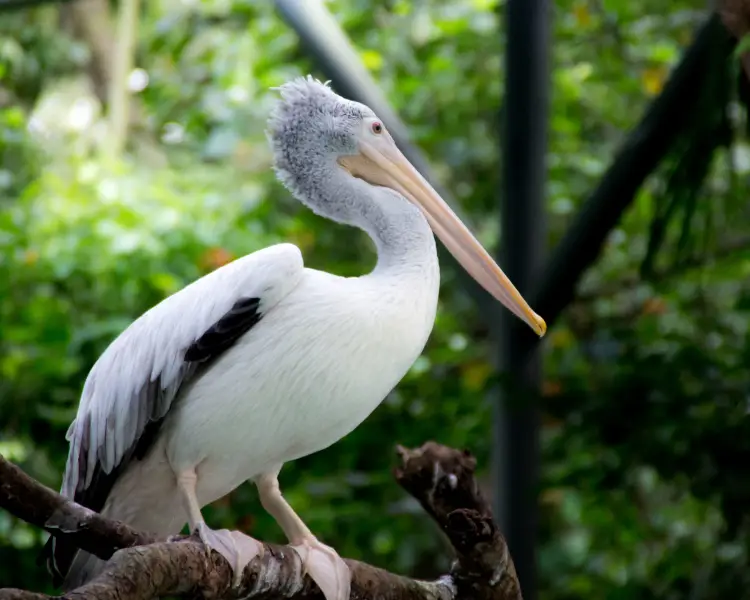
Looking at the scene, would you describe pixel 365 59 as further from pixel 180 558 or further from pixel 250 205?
pixel 180 558

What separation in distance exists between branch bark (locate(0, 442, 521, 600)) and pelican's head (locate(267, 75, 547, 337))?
34 cm

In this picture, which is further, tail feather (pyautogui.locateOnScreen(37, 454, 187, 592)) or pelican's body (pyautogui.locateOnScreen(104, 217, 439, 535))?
tail feather (pyautogui.locateOnScreen(37, 454, 187, 592))

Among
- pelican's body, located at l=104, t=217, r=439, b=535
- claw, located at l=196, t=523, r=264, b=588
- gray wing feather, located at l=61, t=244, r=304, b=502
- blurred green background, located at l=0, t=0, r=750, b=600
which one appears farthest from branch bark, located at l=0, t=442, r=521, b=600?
blurred green background, located at l=0, t=0, r=750, b=600

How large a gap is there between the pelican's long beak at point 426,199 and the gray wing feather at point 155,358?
22 cm

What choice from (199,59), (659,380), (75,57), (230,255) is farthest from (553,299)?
(75,57)

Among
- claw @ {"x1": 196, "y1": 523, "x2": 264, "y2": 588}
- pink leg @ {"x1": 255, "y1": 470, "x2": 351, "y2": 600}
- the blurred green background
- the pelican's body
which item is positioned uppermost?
the pelican's body

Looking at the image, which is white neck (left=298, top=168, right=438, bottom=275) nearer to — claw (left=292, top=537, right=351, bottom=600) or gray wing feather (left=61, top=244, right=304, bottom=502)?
gray wing feather (left=61, top=244, right=304, bottom=502)

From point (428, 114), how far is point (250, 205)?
782 millimetres

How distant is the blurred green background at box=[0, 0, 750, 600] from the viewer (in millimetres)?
2955

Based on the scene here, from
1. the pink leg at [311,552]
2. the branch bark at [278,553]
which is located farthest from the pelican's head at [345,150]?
the pink leg at [311,552]

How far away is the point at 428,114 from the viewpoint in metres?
4.14

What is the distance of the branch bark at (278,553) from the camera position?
138 centimetres

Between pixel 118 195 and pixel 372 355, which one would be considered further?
pixel 118 195

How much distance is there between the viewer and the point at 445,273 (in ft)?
11.9
